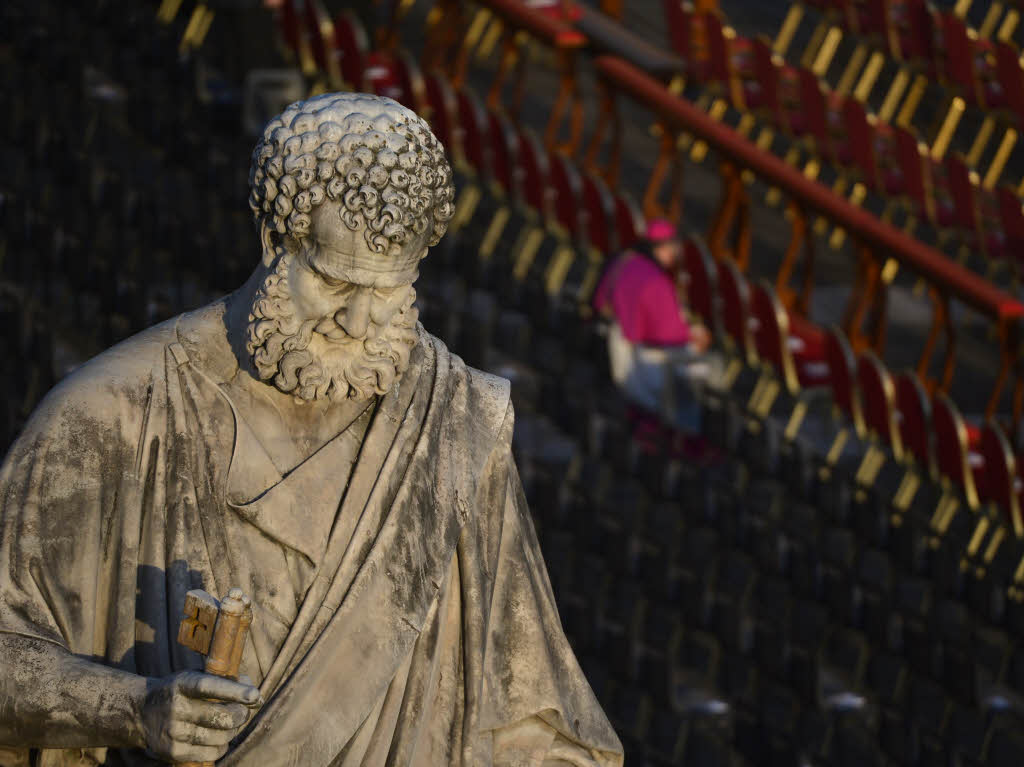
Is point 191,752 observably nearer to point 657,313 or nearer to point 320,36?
point 657,313

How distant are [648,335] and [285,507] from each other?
227 inches

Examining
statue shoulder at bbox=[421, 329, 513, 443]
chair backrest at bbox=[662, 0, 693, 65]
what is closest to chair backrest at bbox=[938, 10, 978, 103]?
chair backrest at bbox=[662, 0, 693, 65]

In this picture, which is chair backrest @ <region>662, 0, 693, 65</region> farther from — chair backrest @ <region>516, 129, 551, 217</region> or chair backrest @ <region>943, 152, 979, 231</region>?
chair backrest @ <region>943, 152, 979, 231</region>

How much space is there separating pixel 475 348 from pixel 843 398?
133 cm

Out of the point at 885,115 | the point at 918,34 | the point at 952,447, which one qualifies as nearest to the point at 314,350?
the point at 952,447

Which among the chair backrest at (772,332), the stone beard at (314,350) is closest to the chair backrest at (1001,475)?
the chair backrest at (772,332)

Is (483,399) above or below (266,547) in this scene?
above

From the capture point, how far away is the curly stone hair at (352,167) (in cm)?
169

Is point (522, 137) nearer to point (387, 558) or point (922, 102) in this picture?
point (922, 102)


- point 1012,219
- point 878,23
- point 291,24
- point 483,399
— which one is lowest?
point 291,24

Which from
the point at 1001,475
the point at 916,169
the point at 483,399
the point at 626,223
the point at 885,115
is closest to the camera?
the point at 483,399

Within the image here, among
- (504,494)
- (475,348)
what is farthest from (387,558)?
(475,348)

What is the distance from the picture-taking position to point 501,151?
870cm

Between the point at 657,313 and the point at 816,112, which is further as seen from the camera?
the point at 816,112
